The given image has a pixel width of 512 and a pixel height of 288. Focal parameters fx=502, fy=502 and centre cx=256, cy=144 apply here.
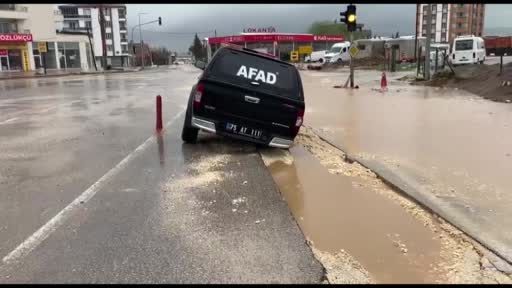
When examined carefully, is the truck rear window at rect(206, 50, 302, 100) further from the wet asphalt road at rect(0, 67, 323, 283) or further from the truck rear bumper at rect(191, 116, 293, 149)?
the wet asphalt road at rect(0, 67, 323, 283)

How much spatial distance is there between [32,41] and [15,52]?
2.37 metres

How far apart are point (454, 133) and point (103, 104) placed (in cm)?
1216

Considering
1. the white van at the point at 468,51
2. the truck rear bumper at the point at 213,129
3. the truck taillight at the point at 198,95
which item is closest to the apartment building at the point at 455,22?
the white van at the point at 468,51

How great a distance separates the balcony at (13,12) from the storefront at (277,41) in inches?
1132

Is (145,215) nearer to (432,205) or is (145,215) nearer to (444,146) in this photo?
(432,205)

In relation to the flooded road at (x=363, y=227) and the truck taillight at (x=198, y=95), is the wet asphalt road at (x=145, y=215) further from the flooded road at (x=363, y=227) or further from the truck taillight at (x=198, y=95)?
the truck taillight at (x=198, y=95)

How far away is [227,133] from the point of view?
894 centimetres

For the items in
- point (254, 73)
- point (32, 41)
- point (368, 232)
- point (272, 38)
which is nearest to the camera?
point (368, 232)

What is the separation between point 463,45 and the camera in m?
37.1

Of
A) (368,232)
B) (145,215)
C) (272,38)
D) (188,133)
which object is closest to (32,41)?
Answer: (272,38)

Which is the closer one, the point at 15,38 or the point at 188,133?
the point at 188,133

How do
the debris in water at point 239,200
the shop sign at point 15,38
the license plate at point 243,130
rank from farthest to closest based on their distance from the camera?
the shop sign at point 15,38 < the license plate at point 243,130 < the debris in water at point 239,200

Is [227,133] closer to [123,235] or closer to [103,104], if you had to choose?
[123,235]

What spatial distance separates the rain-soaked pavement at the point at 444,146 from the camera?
234 inches
